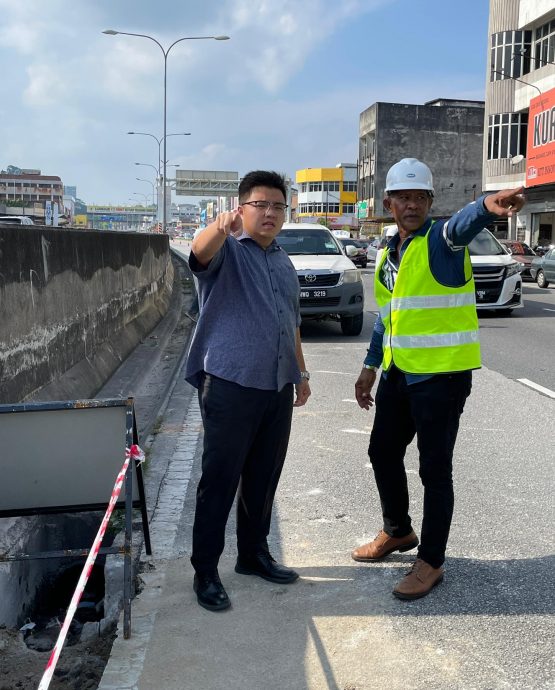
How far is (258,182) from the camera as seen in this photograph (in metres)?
3.62

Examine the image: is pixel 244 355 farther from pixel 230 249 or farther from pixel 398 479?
pixel 398 479

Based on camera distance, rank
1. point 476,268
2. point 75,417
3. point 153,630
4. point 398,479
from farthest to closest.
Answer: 1. point 476,268
2. point 398,479
3. point 75,417
4. point 153,630

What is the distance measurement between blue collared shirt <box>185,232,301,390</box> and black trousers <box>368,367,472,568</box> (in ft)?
1.98

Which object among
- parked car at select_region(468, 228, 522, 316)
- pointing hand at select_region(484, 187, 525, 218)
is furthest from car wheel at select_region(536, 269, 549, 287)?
pointing hand at select_region(484, 187, 525, 218)

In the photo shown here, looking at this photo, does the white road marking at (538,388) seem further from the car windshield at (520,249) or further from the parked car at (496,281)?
the car windshield at (520,249)

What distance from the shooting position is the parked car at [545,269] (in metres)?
27.4

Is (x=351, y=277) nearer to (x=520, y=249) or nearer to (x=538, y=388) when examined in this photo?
(x=538, y=388)

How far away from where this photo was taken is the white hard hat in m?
3.65

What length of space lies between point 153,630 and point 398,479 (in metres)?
1.42

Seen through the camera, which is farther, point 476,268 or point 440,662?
point 476,268

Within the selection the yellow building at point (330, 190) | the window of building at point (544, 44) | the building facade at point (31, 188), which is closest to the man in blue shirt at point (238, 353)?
the window of building at point (544, 44)

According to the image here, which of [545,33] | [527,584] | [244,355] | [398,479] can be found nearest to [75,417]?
[244,355]

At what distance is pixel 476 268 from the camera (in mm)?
16297

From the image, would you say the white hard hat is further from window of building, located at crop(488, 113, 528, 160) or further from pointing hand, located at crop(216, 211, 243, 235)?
window of building, located at crop(488, 113, 528, 160)
